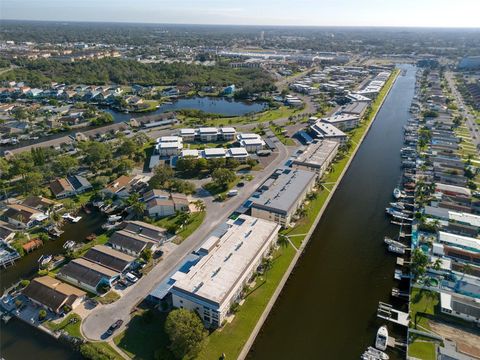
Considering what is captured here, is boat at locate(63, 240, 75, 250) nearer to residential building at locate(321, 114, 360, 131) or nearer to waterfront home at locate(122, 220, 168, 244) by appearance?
waterfront home at locate(122, 220, 168, 244)

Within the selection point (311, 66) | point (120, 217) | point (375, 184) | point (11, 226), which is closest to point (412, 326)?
point (375, 184)

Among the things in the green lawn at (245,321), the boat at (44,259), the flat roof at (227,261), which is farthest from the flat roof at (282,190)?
the boat at (44,259)

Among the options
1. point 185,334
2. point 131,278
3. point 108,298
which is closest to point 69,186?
point 131,278

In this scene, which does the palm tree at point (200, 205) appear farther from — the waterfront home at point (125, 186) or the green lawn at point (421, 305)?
the green lawn at point (421, 305)

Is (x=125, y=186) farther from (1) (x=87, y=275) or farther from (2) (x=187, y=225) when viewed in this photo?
(1) (x=87, y=275)

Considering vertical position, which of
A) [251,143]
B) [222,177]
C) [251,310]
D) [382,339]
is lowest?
[382,339]
